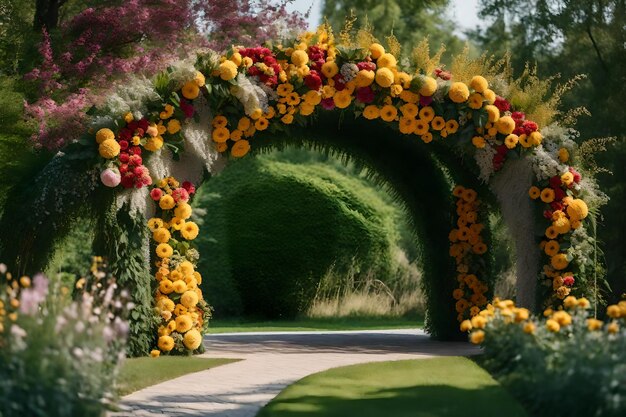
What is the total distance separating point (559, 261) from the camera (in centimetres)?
995

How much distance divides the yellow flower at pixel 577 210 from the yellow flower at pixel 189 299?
3.94m

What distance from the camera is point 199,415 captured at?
623cm

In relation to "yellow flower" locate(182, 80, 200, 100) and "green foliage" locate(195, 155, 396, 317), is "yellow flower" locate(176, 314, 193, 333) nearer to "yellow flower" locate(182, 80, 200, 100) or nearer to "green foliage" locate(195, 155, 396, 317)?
"yellow flower" locate(182, 80, 200, 100)

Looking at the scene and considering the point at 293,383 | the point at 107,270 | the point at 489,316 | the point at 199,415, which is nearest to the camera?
the point at 199,415

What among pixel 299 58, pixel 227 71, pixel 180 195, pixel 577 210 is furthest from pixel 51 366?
pixel 577 210

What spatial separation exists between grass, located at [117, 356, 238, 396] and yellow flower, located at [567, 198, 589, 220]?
378cm

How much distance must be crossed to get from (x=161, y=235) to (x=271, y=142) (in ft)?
6.09

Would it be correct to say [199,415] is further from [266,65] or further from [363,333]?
[363,333]

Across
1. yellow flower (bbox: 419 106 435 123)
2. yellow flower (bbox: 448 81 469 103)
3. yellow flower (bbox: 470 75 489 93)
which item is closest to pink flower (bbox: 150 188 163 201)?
yellow flower (bbox: 419 106 435 123)

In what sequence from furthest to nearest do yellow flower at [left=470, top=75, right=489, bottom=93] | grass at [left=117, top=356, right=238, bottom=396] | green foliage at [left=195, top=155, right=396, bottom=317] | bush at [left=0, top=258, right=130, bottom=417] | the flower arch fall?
green foliage at [left=195, top=155, right=396, bottom=317]
yellow flower at [left=470, top=75, right=489, bottom=93]
the flower arch
grass at [left=117, top=356, right=238, bottom=396]
bush at [left=0, top=258, right=130, bottom=417]

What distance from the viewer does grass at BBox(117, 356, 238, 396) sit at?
723cm

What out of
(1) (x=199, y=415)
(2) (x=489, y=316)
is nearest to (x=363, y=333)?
(2) (x=489, y=316)

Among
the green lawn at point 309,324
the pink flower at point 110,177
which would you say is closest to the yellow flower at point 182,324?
the pink flower at point 110,177

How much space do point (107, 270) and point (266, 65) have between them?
8.61 ft
